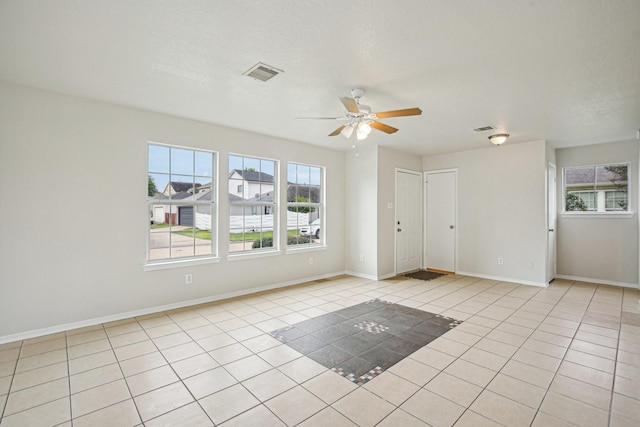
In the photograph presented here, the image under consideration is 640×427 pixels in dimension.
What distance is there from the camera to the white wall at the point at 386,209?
580cm

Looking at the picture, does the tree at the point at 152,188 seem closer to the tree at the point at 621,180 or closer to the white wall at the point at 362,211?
the white wall at the point at 362,211

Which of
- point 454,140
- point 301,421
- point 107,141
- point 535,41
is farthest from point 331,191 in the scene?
point 301,421

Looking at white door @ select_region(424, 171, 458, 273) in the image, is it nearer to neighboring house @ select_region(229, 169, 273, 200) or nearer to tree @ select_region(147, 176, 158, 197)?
neighboring house @ select_region(229, 169, 273, 200)

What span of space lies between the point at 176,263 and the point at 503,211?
5.67 metres

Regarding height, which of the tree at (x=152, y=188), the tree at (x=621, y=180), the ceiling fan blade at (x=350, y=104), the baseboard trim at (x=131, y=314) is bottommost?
the baseboard trim at (x=131, y=314)

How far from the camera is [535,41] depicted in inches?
88.4

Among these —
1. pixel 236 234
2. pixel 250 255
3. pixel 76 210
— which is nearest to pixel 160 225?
pixel 76 210

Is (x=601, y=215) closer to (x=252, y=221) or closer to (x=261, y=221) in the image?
(x=261, y=221)

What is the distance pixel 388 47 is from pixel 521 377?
2.81m

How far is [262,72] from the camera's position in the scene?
9.03 ft

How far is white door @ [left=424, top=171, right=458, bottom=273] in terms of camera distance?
643 cm

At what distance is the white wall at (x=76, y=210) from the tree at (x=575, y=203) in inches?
264

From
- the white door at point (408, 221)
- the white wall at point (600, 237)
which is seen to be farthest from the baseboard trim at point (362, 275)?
the white wall at point (600, 237)

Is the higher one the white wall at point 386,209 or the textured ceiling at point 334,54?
the textured ceiling at point 334,54
